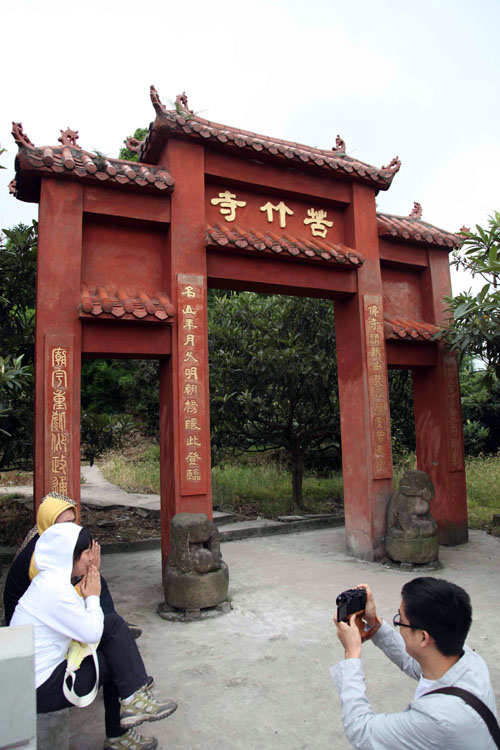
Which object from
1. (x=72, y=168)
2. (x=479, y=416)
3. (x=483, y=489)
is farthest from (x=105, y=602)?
(x=479, y=416)

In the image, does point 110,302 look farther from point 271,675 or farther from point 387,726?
point 387,726

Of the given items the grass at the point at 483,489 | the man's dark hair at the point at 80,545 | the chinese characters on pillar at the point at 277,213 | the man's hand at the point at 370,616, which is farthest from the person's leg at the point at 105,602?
the grass at the point at 483,489

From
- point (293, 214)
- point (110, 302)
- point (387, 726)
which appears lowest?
point (387, 726)

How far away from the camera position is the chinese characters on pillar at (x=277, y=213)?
21.0 ft

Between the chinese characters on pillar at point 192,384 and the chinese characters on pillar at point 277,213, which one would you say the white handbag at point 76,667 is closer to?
the chinese characters on pillar at point 192,384

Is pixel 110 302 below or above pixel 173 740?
above

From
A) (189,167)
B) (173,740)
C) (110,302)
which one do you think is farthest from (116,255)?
(173,740)

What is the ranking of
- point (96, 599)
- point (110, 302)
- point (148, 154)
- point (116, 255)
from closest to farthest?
1. point (96, 599)
2. point (110, 302)
3. point (116, 255)
4. point (148, 154)

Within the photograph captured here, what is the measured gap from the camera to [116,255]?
577 centimetres

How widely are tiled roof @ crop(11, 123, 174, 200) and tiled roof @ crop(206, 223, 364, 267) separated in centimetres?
74

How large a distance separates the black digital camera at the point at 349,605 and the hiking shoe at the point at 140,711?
166 cm

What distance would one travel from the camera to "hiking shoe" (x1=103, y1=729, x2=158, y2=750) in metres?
2.82

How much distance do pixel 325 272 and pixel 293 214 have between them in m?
0.85

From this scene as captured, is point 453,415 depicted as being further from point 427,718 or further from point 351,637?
point 427,718
